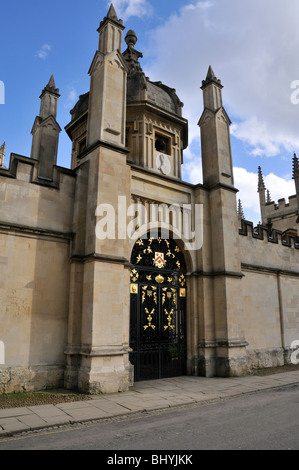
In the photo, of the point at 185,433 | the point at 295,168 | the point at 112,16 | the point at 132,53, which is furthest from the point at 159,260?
the point at 295,168

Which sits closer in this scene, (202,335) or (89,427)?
(89,427)

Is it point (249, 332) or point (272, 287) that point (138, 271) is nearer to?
point (249, 332)

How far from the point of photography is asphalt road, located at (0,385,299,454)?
4.92 m

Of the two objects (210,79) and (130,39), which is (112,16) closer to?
(210,79)

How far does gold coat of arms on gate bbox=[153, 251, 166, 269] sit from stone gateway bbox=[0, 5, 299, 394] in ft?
0.12

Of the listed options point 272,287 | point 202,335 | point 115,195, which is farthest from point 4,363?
point 272,287

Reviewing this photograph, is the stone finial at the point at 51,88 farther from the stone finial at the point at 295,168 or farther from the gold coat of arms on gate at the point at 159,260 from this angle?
the stone finial at the point at 295,168

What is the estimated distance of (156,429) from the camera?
5816mm

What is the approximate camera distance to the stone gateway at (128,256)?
29.7ft

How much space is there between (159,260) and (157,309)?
1.66 m

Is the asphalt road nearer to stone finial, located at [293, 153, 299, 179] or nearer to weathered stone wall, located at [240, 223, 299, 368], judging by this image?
weathered stone wall, located at [240, 223, 299, 368]

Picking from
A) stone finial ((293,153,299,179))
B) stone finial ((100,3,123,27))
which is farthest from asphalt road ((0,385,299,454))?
stone finial ((293,153,299,179))

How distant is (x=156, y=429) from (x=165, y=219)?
7.42 metres

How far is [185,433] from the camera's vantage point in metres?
5.54
